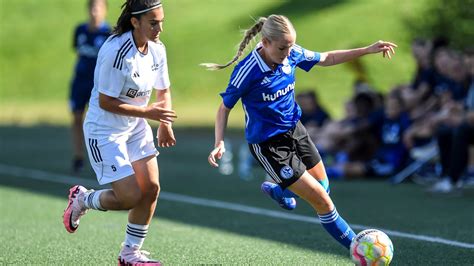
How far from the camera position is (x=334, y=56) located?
23.8ft

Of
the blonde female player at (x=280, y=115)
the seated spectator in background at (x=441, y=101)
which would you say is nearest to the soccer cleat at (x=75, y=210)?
the blonde female player at (x=280, y=115)

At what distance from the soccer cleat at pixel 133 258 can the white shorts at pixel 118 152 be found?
51cm

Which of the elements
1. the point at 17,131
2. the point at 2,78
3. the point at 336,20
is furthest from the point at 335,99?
the point at 2,78

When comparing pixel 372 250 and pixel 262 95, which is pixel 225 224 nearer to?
pixel 262 95

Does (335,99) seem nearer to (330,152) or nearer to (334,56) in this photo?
(330,152)

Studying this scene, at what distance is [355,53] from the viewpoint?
7.18 meters

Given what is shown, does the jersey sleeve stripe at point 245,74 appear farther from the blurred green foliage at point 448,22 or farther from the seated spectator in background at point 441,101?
the blurred green foliage at point 448,22

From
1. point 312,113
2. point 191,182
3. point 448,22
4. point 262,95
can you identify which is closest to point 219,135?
point 262,95

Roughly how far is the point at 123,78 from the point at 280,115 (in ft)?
3.78

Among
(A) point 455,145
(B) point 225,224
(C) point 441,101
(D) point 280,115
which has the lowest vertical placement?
(C) point 441,101

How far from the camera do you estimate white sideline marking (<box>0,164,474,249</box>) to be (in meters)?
8.19

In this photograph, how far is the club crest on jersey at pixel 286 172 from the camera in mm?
6840

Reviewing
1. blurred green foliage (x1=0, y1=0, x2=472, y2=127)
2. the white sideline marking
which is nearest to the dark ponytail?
the white sideline marking

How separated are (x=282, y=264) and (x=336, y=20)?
26.8m
